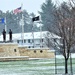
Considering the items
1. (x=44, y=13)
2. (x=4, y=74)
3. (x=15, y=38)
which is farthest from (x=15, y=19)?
(x=4, y=74)

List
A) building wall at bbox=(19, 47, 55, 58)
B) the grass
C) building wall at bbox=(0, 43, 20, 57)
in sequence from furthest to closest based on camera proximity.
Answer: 1. building wall at bbox=(19, 47, 55, 58)
2. building wall at bbox=(0, 43, 20, 57)
3. the grass

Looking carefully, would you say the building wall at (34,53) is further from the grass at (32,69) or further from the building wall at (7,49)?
the grass at (32,69)

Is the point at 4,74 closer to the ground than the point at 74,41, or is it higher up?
closer to the ground

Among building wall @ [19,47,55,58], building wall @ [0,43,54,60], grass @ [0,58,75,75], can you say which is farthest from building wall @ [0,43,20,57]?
grass @ [0,58,75,75]

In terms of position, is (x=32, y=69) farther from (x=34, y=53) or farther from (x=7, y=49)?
(x=34, y=53)

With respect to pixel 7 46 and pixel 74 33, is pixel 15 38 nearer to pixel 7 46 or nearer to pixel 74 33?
pixel 7 46

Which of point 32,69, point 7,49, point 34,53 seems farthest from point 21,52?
point 32,69

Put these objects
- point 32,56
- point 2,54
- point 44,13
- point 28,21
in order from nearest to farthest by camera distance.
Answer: point 2,54
point 32,56
point 44,13
point 28,21

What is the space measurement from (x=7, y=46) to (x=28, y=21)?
90.0 m

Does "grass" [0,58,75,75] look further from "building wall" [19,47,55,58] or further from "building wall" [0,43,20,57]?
"building wall" [19,47,55,58]

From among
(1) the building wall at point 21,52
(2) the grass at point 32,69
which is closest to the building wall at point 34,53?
(1) the building wall at point 21,52

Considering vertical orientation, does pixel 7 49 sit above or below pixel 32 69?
above

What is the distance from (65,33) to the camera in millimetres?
23922

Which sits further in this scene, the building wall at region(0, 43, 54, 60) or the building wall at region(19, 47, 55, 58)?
the building wall at region(19, 47, 55, 58)
